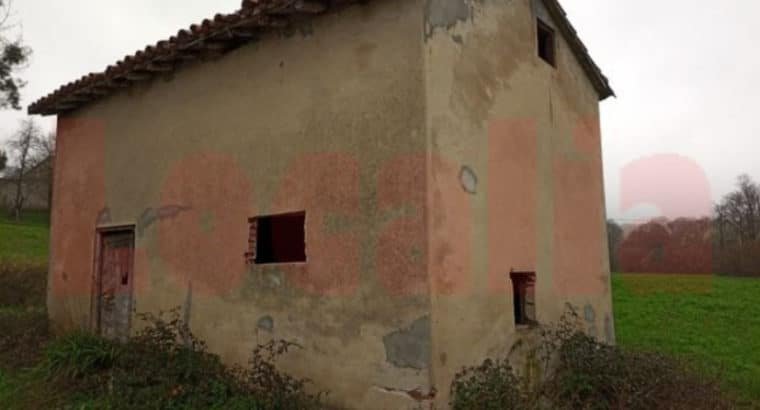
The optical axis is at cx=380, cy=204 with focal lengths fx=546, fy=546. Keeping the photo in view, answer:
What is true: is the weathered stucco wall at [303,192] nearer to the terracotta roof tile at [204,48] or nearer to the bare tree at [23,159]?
the terracotta roof tile at [204,48]

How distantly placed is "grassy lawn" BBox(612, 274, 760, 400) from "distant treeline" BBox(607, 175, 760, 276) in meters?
0.81

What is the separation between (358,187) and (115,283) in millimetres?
5168

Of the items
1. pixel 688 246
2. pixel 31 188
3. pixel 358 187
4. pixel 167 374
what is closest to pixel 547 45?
pixel 358 187

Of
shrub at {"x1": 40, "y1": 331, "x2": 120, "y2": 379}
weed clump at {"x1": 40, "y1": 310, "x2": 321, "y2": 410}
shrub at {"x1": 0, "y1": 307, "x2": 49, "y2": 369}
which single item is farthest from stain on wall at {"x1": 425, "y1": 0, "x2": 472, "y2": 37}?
shrub at {"x1": 0, "y1": 307, "x2": 49, "y2": 369}

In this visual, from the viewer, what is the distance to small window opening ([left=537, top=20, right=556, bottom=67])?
7688 mm

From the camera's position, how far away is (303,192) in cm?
612

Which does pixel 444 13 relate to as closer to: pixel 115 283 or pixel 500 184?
pixel 500 184

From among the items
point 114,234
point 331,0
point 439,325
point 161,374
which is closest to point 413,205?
point 439,325

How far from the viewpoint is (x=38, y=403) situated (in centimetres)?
637

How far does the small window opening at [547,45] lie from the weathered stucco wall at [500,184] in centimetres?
16

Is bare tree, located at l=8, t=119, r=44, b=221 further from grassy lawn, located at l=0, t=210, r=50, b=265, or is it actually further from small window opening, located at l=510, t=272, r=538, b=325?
small window opening, located at l=510, t=272, r=538, b=325

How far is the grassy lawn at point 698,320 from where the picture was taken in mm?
10578

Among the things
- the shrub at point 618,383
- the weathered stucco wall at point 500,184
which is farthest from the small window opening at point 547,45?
the shrub at point 618,383

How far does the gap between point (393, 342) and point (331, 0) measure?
3.68 metres
